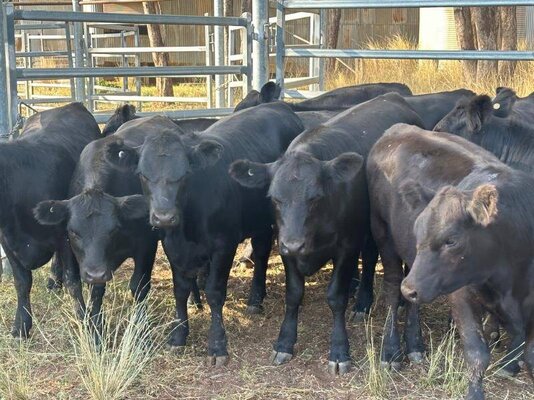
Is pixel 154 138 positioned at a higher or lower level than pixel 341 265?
higher

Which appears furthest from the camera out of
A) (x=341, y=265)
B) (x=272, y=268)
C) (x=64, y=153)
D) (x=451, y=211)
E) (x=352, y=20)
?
(x=352, y=20)

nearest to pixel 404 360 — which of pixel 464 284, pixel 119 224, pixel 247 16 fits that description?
pixel 464 284

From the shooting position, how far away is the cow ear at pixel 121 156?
539cm

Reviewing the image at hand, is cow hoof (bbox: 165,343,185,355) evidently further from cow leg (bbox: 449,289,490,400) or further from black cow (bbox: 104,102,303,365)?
cow leg (bbox: 449,289,490,400)

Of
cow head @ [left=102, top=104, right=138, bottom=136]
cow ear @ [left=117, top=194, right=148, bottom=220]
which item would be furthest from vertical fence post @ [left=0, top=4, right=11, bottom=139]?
cow ear @ [left=117, top=194, right=148, bottom=220]

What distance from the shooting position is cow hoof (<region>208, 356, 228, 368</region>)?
17.4 feet

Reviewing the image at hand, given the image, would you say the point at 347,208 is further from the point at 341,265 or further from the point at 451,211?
the point at 451,211

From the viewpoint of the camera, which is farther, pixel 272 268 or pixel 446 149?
pixel 272 268

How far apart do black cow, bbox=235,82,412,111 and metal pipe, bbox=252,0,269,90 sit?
13.5 inches

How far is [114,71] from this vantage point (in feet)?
24.5

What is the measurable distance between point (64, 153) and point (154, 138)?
1.16 metres

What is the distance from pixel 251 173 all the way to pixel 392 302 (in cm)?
125

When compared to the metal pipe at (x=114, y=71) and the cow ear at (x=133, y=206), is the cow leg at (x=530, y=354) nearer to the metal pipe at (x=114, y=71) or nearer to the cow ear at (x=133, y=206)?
the cow ear at (x=133, y=206)

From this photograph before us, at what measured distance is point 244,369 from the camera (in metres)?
5.17
